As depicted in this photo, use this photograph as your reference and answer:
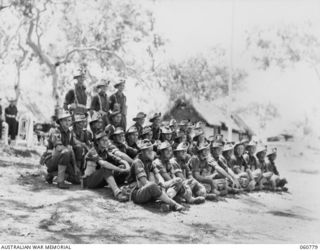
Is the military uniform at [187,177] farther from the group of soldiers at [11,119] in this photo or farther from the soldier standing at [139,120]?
the group of soldiers at [11,119]

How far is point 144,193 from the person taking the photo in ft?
18.2

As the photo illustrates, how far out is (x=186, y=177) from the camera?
22.1 ft

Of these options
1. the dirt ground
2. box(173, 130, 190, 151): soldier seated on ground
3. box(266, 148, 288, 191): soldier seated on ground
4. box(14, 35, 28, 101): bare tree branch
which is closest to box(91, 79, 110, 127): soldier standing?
box(173, 130, 190, 151): soldier seated on ground

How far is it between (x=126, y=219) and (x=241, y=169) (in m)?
3.44

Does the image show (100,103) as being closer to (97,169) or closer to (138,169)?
(97,169)

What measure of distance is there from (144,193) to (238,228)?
1.20 metres

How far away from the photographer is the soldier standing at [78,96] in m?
7.24

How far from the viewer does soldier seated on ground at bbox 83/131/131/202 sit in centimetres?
585

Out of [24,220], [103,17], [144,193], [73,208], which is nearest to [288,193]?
[144,193]

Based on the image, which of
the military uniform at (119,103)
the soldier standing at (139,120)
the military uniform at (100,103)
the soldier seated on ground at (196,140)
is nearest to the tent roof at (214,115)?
the soldier seated on ground at (196,140)

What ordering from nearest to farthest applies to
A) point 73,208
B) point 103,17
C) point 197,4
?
point 73,208 → point 197,4 → point 103,17

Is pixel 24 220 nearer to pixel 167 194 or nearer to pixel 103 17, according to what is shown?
pixel 167 194

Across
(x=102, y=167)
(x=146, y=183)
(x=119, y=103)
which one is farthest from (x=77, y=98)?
(x=146, y=183)

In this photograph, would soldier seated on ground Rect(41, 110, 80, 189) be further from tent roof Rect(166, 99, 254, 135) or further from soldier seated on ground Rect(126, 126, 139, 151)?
tent roof Rect(166, 99, 254, 135)
